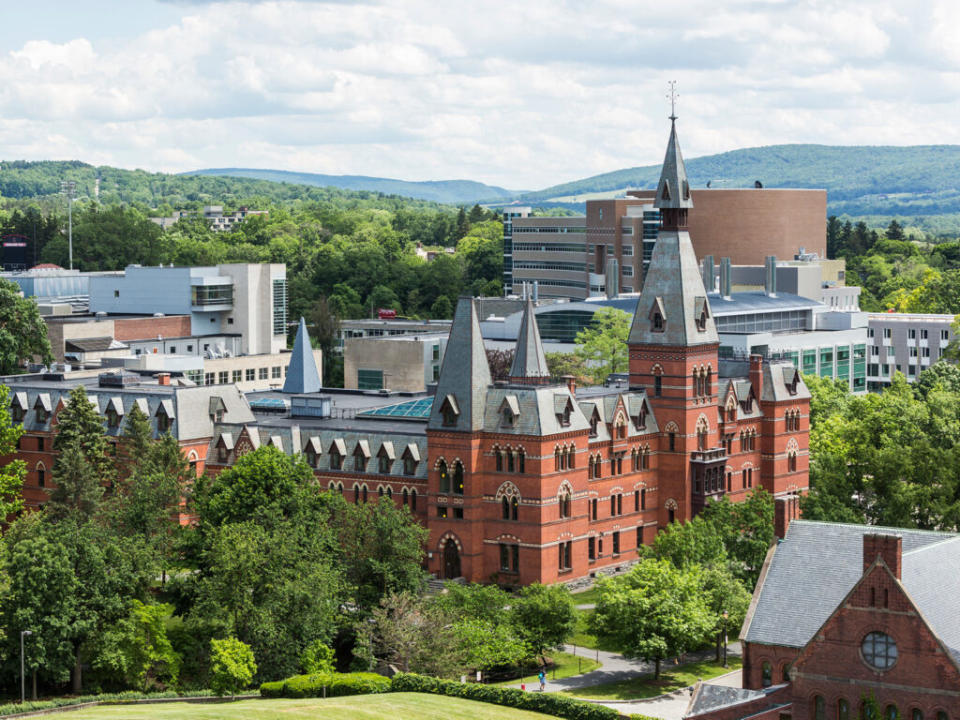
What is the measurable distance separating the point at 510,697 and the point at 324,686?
393 inches

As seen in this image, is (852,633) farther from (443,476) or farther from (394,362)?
(394,362)

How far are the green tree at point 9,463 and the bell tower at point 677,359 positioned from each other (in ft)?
142

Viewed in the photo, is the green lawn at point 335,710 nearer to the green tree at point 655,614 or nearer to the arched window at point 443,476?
the green tree at point 655,614

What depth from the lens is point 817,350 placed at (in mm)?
184750

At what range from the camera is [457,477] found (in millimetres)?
106062

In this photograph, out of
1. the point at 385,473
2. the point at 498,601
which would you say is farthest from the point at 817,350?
the point at 498,601

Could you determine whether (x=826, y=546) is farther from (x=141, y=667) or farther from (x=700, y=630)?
(x=141, y=667)

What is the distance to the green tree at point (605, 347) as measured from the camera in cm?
15050

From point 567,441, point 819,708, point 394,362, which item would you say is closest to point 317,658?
point 567,441

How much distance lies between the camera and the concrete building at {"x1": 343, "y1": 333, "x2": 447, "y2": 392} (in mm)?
176375

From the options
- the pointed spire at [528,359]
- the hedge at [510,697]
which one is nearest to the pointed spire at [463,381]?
the pointed spire at [528,359]

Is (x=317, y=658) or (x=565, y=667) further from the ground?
(x=317, y=658)

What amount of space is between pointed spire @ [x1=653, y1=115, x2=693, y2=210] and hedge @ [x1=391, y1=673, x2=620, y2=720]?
45.8 metres

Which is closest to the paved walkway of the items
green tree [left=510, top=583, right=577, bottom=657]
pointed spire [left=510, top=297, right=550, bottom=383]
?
green tree [left=510, top=583, right=577, bottom=657]
